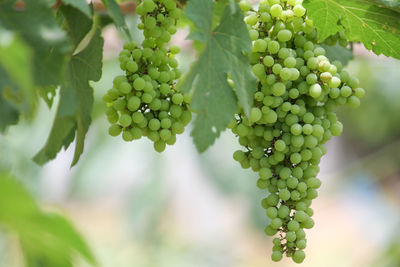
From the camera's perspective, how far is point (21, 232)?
487 mm

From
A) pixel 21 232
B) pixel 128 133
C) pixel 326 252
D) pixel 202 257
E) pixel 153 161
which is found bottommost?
pixel 21 232

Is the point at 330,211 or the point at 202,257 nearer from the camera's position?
the point at 202,257

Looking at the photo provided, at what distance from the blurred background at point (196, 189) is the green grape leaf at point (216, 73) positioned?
30cm

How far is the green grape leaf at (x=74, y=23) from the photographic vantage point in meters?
0.73

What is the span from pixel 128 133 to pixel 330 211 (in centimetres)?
497

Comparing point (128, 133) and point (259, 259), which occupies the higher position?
point (259, 259)

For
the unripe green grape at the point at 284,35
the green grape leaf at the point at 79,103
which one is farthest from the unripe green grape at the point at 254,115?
the green grape leaf at the point at 79,103

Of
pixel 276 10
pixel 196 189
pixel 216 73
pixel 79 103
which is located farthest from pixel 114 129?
pixel 196 189

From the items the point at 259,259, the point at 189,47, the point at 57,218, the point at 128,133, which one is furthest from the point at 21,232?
the point at 259,259

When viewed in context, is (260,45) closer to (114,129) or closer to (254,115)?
(254,115)

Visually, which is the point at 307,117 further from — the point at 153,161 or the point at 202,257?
the point at 202,257

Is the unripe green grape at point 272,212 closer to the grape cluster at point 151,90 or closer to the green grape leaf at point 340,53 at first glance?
the grape cluster at point 151,90

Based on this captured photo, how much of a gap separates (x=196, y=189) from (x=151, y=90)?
3.26 meters

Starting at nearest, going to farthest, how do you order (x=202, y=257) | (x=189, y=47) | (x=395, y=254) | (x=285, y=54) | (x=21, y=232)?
(x=21, y=232) < (x=285, y=54) < (x=189, y=47) < (x=395, y=254) < (x=202, y=257)
